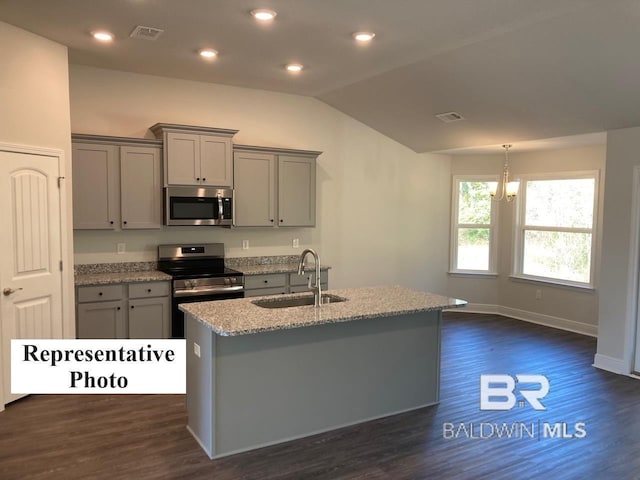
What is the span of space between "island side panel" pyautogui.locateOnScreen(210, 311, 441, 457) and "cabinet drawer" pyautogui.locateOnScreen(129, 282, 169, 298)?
2.08 metres

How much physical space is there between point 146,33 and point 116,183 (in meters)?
1.54

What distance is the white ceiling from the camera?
3.44 meters

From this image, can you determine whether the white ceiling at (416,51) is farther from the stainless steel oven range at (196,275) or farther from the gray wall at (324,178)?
the stainless steel oven range at (196,275)

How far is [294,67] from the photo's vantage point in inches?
195

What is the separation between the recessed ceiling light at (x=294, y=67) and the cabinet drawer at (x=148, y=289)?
Answer: 240cm

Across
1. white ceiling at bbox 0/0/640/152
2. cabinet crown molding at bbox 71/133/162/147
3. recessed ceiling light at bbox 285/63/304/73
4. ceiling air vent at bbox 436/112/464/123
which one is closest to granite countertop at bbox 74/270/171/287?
cabinet crown molding at bbox 71/133/162/147

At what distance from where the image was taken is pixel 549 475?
9.91 feet

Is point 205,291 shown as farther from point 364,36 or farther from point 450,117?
point 450,117

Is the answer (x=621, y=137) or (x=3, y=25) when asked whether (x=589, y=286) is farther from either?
(x=3, y=25)

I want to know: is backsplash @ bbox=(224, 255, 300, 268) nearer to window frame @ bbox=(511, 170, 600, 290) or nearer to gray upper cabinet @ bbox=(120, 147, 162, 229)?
gray upper cabinet @ bbox=(120, 147, 162, 229)

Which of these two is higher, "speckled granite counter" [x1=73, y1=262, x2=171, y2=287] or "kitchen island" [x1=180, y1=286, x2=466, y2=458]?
"speckled granite counter" [x1=73, y1=262, x2=171, y2=287]

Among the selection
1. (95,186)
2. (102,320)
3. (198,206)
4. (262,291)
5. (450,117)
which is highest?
(450,117)

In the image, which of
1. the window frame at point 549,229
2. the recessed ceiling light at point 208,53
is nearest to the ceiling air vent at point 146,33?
the recessed ceiling light at point 208,53

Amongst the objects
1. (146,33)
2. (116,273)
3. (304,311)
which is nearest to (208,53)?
(146,33)
